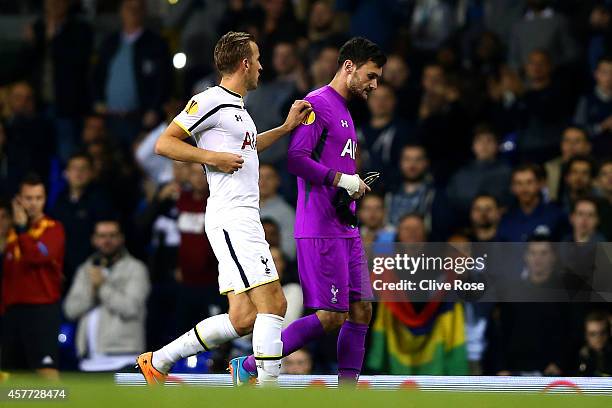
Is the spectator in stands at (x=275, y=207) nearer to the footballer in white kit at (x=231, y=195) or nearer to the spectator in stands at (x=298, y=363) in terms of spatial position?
the spectator in stands at (x=298, y=363)

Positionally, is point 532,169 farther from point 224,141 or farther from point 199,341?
→ point 199,341

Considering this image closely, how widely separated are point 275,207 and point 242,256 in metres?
4.74

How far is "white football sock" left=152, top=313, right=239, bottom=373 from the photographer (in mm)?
8914

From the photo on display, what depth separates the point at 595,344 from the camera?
11461 mm

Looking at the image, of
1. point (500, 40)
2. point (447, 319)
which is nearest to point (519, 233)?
point (447, 319)

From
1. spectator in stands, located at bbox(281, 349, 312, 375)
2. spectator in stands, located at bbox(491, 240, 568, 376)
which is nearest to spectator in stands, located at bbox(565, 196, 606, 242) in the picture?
spectator in stands, located at bbox(491, 240, 568, 376)

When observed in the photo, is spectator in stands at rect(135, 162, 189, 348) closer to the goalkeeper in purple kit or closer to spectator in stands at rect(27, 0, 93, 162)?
spectator in stands at rect(27, 0, 93, 162)

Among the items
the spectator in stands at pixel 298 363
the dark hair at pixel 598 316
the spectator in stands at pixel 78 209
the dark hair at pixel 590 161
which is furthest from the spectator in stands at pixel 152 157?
the dark hair at pixel 598 316

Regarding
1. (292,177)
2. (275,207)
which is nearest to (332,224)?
(275,207)

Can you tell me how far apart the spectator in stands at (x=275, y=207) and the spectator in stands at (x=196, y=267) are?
0.54 m

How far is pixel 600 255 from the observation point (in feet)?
34.4

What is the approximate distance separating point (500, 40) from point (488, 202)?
357cm

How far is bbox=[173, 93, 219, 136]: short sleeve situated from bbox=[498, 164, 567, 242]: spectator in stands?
15.3 feet

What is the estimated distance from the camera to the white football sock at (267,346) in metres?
8.71
